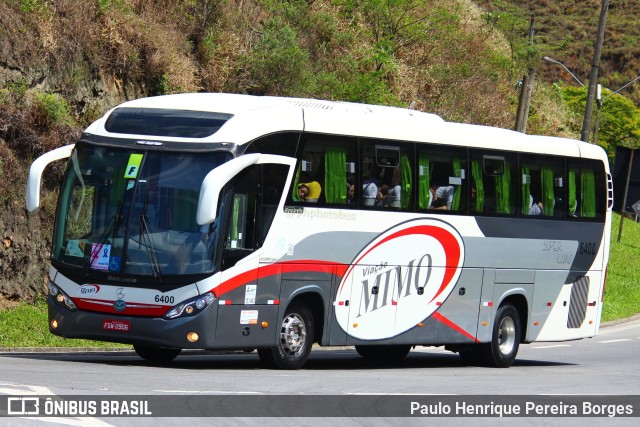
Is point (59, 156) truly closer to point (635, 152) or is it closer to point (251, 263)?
point (251, 263)

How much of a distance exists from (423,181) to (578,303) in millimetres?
5217

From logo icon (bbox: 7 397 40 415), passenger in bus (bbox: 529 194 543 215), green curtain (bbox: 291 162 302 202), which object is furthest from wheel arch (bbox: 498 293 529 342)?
logo icon (bbox: 7 397 40 415)

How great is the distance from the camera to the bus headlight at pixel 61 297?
1590 cm

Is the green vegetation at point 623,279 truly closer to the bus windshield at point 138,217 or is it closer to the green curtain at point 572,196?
the green curtain at point 572,196

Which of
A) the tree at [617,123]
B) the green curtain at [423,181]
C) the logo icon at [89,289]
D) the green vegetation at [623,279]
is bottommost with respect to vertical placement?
the green vegetation at [623,279]

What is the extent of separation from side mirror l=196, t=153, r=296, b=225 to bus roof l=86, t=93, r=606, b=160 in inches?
22.8

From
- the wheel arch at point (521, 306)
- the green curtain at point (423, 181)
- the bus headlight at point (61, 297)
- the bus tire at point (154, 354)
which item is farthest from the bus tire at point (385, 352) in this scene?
the bus headlight at point (61, 297)

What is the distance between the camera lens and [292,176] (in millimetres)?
16609

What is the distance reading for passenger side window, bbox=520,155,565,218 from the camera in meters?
21.3

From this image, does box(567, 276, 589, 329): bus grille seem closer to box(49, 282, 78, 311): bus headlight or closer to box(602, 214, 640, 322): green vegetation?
box(49, 282, 78, 311): bus headlight

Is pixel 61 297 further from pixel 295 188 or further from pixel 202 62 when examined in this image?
pixel 202 62

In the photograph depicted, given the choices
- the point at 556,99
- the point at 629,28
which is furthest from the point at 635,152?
the point at 629,28

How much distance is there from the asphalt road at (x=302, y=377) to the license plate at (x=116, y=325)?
0.48 metres

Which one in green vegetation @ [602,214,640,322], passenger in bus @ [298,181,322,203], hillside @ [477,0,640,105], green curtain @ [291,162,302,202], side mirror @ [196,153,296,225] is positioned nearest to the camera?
side mirror @ [196,153,296,225]
